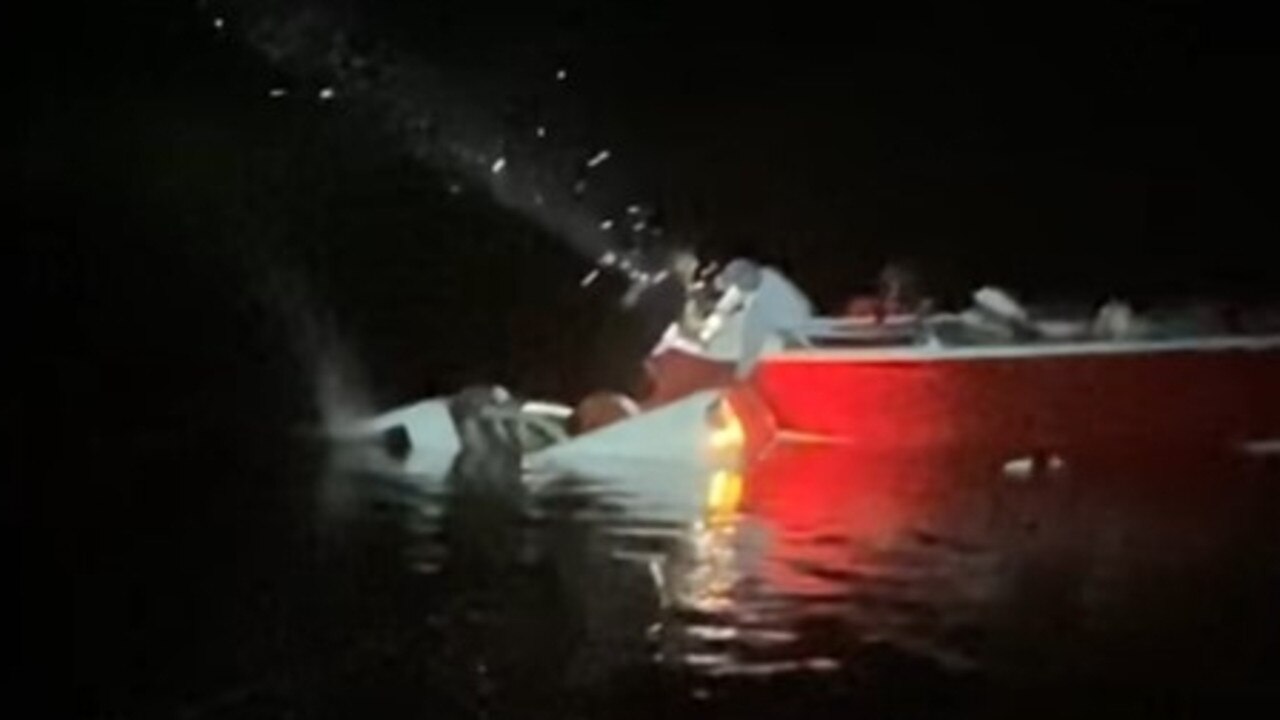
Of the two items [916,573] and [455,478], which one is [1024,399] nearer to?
[916,573]

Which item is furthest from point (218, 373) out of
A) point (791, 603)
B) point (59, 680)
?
point (791, 603)

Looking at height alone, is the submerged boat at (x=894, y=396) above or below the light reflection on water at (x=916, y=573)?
above

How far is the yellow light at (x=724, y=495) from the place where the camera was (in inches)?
56.8

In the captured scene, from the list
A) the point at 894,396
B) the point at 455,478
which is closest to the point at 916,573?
the point at 894,396

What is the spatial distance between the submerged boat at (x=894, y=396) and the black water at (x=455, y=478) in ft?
0.06

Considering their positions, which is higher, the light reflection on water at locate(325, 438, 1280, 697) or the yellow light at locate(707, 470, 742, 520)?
the yellow light at locate(707, 470, 742, 520)

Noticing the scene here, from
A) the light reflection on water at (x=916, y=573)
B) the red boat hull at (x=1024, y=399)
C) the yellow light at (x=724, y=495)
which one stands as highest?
the red boat hull at (x=1024, y=399)

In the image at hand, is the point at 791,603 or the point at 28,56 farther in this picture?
the point at 28,56

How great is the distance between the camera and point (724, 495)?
145 cm

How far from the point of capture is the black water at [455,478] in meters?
1.40

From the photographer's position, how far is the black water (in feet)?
4.59

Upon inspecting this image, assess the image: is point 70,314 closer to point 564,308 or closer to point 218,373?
point 218,373

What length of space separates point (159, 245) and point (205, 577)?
0.18 meters

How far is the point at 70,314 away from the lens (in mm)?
1500
